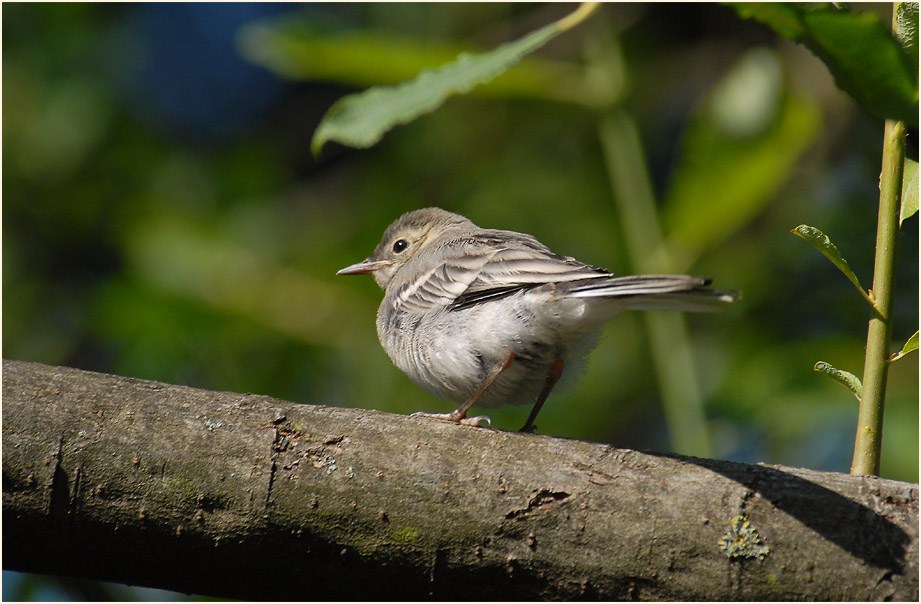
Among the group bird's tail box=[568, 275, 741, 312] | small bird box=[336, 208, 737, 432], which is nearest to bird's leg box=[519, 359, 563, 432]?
small bird box=[336, 208, 737, 432]

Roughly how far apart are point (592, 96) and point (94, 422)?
116 inches

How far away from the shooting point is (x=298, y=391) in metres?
4.91

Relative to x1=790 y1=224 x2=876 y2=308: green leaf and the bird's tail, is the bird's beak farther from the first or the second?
x1=790 y1=224 x2=876 y2=308: green leaf

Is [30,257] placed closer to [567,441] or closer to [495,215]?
[495,215]

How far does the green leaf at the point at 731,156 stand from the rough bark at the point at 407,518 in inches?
72.6

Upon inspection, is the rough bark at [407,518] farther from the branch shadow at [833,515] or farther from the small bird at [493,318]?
the small bird at [493,318]

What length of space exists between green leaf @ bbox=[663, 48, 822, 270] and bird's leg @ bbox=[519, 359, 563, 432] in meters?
0.77

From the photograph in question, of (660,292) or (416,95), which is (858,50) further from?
(416,95)

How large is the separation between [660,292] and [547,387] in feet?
5.19

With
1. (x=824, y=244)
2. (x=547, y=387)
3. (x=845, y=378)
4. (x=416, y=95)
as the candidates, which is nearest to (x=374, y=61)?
(x=416, y=95)

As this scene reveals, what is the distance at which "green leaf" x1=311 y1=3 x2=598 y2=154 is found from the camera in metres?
2.36

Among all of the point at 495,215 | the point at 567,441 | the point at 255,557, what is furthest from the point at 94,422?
the point at 495,215

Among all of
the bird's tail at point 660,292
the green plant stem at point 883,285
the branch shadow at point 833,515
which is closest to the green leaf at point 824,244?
the green plant stem at point 883,285

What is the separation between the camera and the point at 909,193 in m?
2.11
